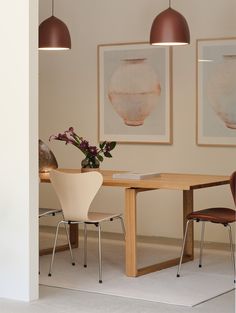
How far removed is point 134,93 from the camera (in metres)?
8.14

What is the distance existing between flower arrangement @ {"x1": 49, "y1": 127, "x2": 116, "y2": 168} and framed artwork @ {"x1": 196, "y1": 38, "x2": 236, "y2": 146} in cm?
127

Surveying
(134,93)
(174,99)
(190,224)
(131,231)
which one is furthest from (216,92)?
(131,231)

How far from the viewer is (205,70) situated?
305 inches

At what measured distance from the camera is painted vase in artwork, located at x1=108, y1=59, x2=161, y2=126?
8.05 meters

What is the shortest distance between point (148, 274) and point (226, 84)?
2.25 meters

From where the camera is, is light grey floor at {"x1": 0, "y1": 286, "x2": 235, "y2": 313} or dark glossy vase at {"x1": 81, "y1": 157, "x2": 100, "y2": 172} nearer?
light grey floor at {"x1": 0, "y1": 286, "x2": 235, "y2": 313}

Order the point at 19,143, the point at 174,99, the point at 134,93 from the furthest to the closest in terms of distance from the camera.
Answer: the point at 134,93, the point at 174,99, the point at 19,143

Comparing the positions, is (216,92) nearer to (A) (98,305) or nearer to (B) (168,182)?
(B) (168,182)

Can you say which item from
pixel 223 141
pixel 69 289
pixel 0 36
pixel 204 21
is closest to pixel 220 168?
pixel 223 141

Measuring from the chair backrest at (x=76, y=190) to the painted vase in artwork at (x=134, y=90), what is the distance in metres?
2.11

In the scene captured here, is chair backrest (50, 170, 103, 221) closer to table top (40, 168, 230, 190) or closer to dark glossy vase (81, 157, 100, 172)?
table top (40, 168, 230, 190)

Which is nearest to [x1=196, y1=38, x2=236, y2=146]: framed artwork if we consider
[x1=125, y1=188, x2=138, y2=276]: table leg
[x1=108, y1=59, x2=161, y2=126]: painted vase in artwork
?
[x1=108, y1=59, x2=161, y2=126]: painted vase in artwork

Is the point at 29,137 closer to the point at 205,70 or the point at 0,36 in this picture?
the point at 0,36

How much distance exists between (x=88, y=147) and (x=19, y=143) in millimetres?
1511
